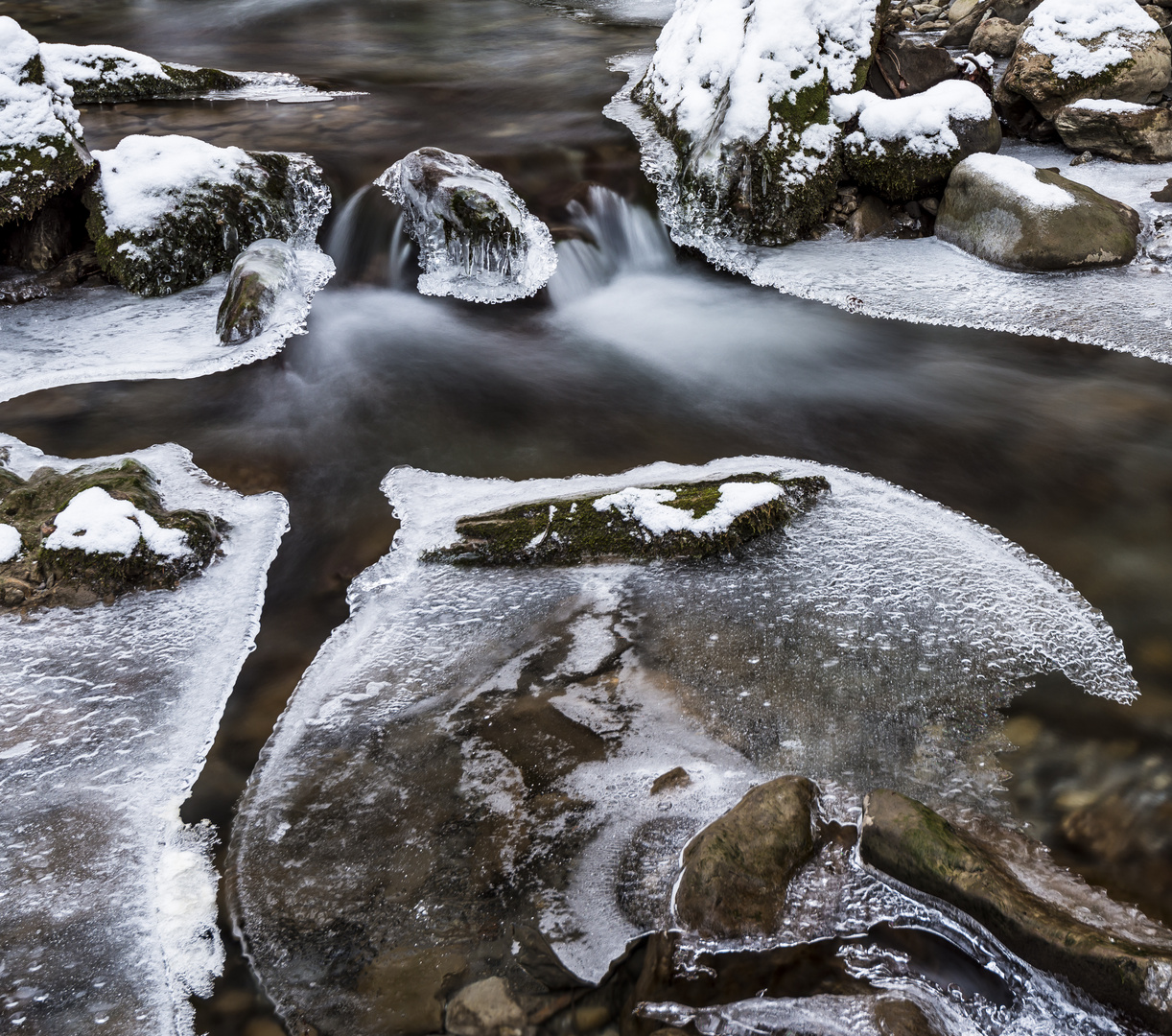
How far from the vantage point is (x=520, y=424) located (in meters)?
5.29

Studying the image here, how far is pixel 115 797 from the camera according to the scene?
2973 mm

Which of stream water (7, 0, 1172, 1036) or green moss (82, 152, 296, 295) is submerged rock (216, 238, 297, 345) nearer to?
green moss (82, 152, 296, 295)

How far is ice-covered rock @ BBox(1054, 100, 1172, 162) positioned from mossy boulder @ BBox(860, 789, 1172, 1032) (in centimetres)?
764

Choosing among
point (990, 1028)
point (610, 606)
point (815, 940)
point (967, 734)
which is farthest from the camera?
point (610, 606)

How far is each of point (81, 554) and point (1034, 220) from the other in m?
6.70

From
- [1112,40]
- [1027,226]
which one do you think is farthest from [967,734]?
[1112,40]

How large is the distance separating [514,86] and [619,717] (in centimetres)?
838

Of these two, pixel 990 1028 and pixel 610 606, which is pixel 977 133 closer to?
pixel 610 606

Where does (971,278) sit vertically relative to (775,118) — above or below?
below

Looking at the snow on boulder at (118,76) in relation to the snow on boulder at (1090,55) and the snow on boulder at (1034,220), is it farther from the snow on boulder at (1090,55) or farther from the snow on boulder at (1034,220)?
the snow on boulder at (1090,55)

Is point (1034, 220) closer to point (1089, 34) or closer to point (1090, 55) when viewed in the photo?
point (1090, 55)

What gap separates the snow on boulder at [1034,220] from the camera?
6516mm

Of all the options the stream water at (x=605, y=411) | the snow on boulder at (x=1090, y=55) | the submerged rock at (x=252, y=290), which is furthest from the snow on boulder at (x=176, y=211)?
the snow on boulder at (x=1090, y=55)

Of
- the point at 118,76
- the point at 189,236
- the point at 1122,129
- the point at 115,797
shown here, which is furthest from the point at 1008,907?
the point at 118,76
